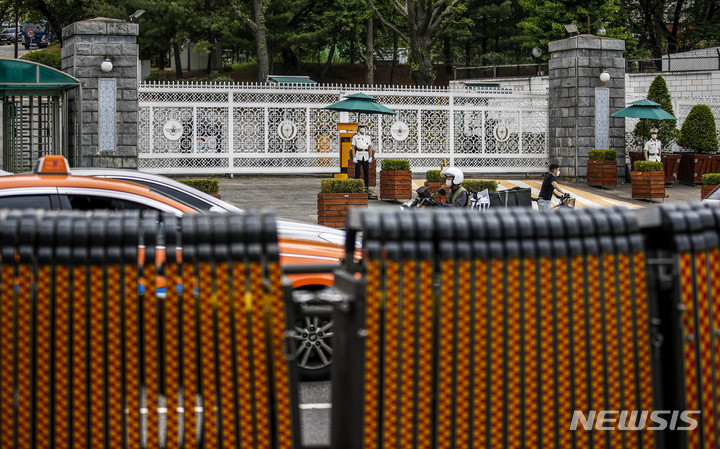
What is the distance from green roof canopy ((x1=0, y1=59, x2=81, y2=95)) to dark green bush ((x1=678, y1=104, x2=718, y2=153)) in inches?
768

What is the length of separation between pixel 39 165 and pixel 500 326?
4.74 metres

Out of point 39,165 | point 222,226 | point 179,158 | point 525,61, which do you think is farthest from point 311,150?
point 525,61

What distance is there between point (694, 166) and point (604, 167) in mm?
3313

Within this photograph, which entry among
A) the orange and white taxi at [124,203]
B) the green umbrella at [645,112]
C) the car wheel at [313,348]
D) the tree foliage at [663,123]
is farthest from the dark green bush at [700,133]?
the car wheel at [313,348]

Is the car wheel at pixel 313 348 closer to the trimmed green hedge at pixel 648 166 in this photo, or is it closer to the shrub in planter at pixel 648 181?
the shrub in planter at pixel 648 181

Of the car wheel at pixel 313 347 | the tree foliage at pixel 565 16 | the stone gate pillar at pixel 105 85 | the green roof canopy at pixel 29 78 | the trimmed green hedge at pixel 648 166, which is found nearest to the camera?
the car wheel at pixel 313 347

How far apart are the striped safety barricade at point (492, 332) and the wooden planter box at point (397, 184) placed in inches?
630

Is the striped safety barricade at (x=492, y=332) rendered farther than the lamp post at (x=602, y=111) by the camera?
No

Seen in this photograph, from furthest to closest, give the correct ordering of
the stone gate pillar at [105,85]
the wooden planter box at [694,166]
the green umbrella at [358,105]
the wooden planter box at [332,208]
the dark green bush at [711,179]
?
the wooden planter box at [694,166], the green umbrella at [358,105], the stone gate pillar at [105,85], the dark green bush at [711,179], the wooden planter box at [332,208]

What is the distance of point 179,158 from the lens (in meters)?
22.4

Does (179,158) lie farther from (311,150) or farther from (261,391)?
(261,391)

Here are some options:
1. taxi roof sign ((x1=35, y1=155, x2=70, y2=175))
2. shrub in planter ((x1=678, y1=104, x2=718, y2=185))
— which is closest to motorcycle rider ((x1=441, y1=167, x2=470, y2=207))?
taxi roof sign ((x1=35, y1=155, x2=70, y2=175))

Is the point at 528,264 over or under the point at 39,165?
under

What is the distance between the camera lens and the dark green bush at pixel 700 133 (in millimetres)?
27344
